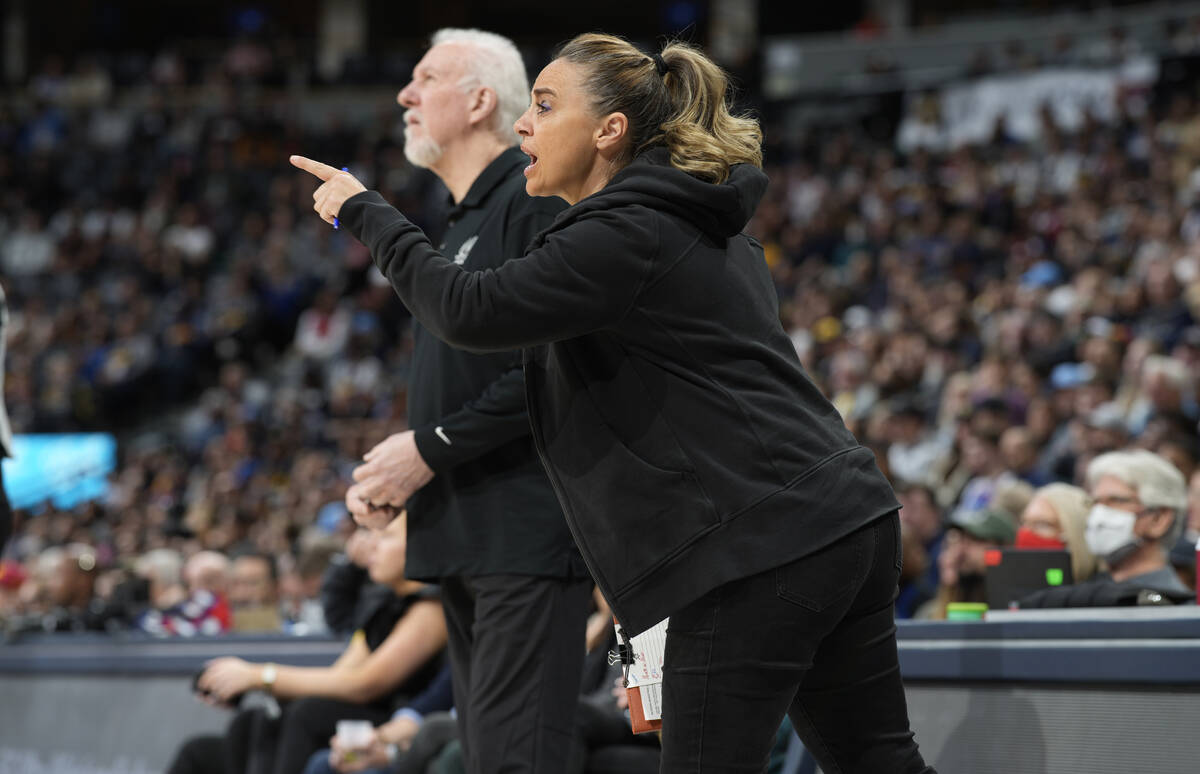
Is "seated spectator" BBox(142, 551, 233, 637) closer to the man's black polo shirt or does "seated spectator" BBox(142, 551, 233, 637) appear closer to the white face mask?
the man's black polo shirt

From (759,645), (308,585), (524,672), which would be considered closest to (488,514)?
(524,672)

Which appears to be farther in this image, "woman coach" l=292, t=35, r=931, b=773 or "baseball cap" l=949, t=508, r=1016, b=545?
"baseball cap" l=949, t=508, r=1016, b=545

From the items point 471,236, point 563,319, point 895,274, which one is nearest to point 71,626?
point 471,236

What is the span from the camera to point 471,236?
280cm

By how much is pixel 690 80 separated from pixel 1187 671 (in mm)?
1443

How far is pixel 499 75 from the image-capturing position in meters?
2.93

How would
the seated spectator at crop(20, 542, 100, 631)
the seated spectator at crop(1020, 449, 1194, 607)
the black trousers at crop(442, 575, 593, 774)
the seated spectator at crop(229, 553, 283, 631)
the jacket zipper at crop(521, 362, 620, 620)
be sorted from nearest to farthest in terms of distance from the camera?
1. the jacket zipper at crop(521, 362, 620, 620)
2. the black trousers at crop(442, 575, 593, 774)
3. the seated spectator at crop(1020, 449, 1194, 607)
4. the seated spectator at crop(20, 542, 100, 631)
5. the seated spectator at crop(229, 553, 283, 631)

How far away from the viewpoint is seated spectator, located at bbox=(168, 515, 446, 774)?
4180 millimetres

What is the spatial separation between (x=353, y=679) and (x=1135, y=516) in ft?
7.52

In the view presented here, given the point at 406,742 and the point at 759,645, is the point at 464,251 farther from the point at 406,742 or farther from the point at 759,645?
the point at 406,742

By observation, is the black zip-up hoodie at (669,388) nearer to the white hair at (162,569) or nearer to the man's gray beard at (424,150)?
the man's gray beard at (424,150)

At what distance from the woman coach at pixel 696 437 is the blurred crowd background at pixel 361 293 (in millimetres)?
1232

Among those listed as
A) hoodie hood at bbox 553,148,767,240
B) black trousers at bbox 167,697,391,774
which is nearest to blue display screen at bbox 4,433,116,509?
black trousers at bbox 167,697,391,774

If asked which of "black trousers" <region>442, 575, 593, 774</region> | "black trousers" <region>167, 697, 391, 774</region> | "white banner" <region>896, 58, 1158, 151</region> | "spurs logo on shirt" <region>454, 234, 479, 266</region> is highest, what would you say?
"white banner" <region>896, 58, 1158, 151</region>
